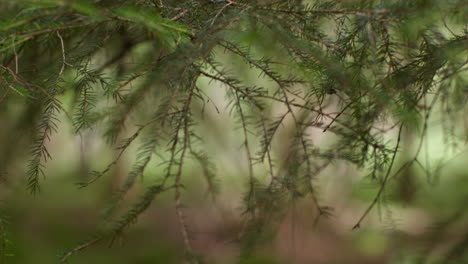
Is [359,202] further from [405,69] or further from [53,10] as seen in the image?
[53,10]

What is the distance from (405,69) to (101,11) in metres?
0.68

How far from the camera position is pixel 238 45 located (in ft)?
3.06

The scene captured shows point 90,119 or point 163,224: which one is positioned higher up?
point 163,224

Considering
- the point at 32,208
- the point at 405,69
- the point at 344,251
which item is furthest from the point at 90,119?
the point at 344,251

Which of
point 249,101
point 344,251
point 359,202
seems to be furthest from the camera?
point 359,202

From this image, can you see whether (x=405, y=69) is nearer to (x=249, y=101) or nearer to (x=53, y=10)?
(x=249, y=101)

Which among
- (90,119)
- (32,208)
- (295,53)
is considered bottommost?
(90,119)

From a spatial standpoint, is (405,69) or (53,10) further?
(405,69)

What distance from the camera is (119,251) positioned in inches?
142

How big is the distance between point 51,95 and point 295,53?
1.58ft

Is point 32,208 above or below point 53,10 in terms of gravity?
above

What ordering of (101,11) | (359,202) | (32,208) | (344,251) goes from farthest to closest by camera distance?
(359,202)
(344,251)
(32,208)
(101,11)

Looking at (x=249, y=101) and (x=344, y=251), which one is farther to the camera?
(x=344, y=251)

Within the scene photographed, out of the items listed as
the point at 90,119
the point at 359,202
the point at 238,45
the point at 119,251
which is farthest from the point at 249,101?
the point at 359,202
